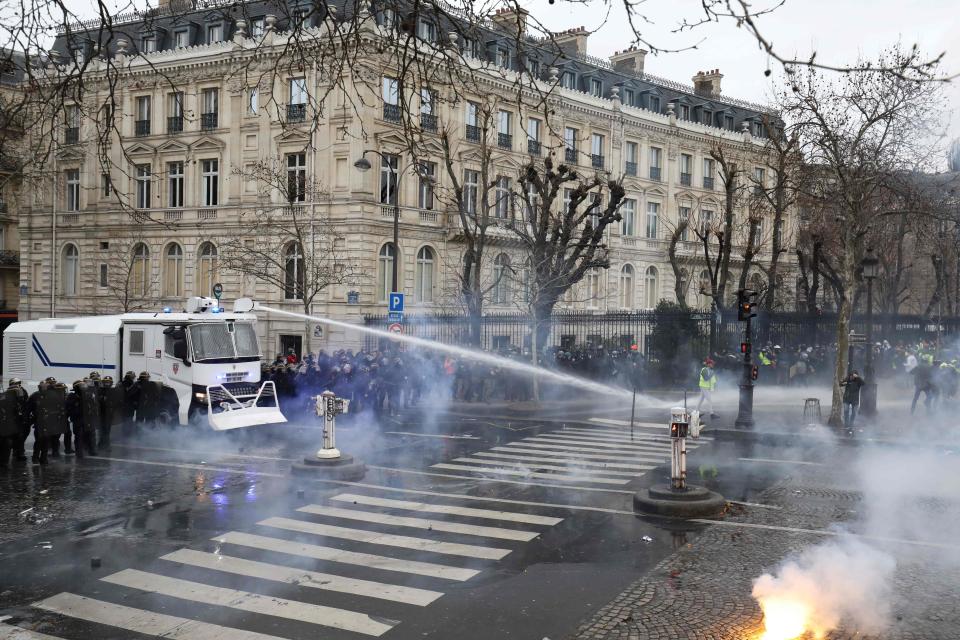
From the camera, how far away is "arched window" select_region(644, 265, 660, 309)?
49781 mm

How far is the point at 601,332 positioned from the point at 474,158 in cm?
967

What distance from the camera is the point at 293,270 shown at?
118 ft

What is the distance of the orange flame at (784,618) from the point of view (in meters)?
6.87

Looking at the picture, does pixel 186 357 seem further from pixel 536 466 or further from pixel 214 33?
pixel 214 33

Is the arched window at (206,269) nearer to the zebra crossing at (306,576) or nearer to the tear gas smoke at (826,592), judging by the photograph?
the zebra crossing at (306,576)

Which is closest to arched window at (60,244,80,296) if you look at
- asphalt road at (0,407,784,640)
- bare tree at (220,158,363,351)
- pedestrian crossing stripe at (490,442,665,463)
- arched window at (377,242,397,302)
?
bare tree at (220,158,363,351)

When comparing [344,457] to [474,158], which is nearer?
[344,457]

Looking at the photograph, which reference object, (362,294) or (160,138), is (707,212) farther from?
(160,138)

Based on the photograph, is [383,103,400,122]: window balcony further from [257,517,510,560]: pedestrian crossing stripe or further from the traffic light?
[257,517,510,560]: pedestrian crossing stripe

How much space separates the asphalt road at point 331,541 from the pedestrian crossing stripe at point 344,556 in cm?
3

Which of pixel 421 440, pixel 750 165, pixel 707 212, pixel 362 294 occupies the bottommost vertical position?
pixel 421 440

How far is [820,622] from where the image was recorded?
7.09 m

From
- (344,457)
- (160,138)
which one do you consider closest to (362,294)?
(160,138)

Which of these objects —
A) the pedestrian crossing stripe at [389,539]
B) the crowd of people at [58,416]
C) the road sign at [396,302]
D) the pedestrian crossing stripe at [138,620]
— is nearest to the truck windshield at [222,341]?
the crowd of people at [58,416]
